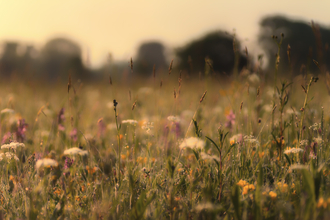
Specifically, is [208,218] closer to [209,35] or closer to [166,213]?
[166,213]

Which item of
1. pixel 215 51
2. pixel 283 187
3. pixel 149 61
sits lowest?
pixel 283 187

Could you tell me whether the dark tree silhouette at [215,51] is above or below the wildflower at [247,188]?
above

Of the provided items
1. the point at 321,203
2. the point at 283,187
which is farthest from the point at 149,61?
the point at 321,203

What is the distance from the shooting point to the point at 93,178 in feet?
5.07

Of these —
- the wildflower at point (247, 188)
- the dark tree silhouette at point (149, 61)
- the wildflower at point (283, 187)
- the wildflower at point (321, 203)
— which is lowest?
the wildflower at point (283, 187)

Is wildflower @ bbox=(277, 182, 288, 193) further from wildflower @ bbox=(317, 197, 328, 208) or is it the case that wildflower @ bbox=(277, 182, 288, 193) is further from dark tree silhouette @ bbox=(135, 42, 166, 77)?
dark tree silhouette @ bbox=(135, 42, 166, 77)

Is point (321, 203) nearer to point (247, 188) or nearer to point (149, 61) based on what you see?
point (247, 188)

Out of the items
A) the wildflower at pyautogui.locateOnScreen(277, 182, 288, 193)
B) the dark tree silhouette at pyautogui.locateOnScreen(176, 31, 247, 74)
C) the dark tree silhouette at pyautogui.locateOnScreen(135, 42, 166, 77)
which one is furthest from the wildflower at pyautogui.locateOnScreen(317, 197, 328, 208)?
the dark tree silhouette at pyautogui.locateOnScreen(176, 31, 247, 74)

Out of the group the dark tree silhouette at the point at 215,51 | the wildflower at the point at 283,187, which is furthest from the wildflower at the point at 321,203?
the dark tree silhouette at the point at 215,51

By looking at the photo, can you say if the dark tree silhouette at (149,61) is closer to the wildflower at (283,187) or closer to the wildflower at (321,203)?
the wildflower at (283,187)

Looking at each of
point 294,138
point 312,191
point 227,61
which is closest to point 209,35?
point 227,61

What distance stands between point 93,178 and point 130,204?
1.62 feet

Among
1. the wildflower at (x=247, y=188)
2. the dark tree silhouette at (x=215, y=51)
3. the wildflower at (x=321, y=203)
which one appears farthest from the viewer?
the dark tree silhouette at (x=215, y=51)

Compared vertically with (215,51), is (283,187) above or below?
below
